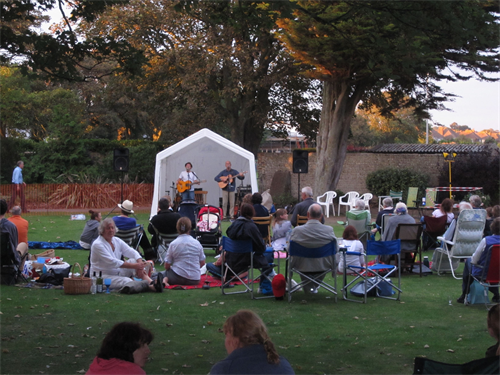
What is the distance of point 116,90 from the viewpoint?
84.2 ft

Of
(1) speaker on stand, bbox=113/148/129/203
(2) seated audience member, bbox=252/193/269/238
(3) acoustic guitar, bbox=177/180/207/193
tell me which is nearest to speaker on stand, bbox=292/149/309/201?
(3) acoustic guitar, bbox=177/180/207/193

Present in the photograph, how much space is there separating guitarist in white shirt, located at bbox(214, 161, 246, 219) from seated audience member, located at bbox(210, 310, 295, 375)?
50.3 feet

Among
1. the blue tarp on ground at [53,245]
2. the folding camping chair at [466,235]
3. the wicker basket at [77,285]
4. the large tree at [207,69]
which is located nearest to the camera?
the wicker basket at [77,285]

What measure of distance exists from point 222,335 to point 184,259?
2.53 m

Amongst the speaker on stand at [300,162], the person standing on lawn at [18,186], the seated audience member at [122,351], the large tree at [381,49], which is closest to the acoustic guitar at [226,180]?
the speaker on stand at [300,162]

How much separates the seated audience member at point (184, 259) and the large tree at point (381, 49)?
3.00 m

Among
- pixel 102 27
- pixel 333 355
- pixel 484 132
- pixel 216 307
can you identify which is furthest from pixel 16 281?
pixel 484 132

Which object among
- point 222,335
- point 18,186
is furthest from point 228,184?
point 222,335

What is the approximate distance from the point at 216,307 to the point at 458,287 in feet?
11.5

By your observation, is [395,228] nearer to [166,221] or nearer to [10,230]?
[166,221]

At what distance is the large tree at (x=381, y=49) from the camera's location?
5387 millimetres

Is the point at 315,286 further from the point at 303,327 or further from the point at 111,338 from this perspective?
the point at 111,338

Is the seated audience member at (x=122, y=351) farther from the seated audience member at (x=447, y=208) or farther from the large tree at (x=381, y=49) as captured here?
the seated audience member at (x=447, y=208)

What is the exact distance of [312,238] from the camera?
6.66 m
